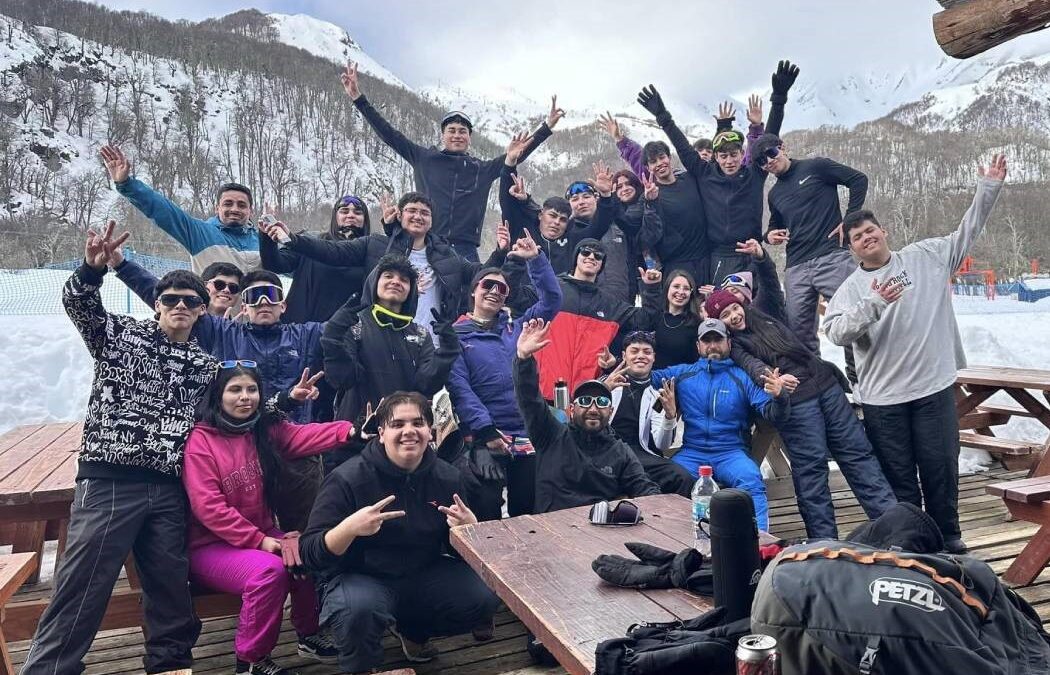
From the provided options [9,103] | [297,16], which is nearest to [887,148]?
[9,103]

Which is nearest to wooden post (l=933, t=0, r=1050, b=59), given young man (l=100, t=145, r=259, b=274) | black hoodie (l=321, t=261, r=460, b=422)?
black hoodie (l=321, t=261, r=460, b=422)

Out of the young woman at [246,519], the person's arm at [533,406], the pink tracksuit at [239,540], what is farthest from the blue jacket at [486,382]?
the pink tracksuit at [239,540]

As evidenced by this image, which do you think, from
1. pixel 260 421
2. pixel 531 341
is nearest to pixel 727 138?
pixel 531 341

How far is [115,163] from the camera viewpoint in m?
4.44

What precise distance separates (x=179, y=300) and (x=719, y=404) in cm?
316

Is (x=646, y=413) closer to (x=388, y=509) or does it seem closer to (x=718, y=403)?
(x=718, y=403)

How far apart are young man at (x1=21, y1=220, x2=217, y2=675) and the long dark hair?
0.07 meters

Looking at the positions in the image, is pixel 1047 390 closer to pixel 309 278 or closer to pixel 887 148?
pixel 309 278

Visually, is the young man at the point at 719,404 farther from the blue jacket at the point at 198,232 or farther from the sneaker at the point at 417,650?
the blue jacket at the point at 198,232

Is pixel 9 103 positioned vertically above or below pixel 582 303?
above

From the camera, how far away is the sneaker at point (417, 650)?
3.16 meters

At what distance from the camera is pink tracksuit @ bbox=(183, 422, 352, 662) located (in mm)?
2885

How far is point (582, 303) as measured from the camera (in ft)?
16.1

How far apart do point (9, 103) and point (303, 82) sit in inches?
837
